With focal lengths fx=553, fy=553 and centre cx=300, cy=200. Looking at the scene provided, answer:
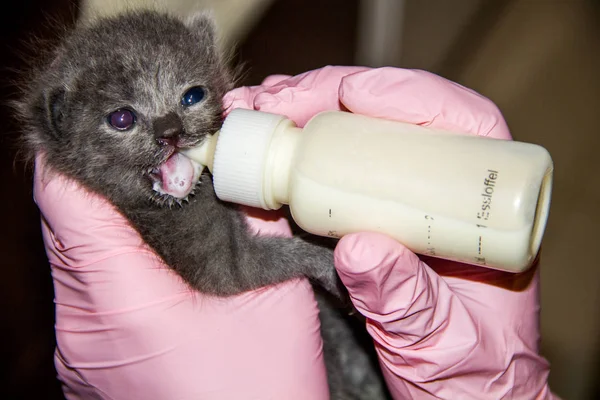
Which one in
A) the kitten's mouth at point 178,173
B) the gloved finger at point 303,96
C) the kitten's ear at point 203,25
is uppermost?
the kitten's ear at point 203,25

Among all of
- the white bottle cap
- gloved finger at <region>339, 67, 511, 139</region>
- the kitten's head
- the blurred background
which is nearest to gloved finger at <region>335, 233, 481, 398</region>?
the white bottle cap

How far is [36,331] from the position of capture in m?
2.67

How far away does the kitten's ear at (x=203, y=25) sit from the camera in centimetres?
191

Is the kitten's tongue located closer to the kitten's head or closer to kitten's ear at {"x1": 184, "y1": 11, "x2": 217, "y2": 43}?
the kitten's head

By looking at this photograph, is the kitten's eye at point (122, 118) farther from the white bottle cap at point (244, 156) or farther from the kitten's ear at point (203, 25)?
the kitten's ear at point (203, 25)

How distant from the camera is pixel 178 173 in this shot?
1.64m

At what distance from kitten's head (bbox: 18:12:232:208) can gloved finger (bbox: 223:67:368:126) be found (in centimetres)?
19

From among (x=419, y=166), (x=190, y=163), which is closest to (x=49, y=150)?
(x=190, y=163)

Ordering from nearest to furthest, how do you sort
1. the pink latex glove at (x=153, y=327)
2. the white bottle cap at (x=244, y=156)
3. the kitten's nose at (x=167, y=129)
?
the white bottle cap at (x=244, y=156) < the kitten's nose at (x=167, y=129) < the pink latex glove at (x=153, y=327)

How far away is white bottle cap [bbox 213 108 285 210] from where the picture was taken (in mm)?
1396

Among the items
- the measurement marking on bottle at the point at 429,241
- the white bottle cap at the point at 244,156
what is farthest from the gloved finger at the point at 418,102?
the measurement marking on bottle at the point at 429,241

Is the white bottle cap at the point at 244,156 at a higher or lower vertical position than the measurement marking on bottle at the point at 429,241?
higher

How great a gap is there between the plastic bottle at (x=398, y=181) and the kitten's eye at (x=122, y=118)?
11.6 inches

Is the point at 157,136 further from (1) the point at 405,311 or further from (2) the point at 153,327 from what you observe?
(1) the point at 405,311
